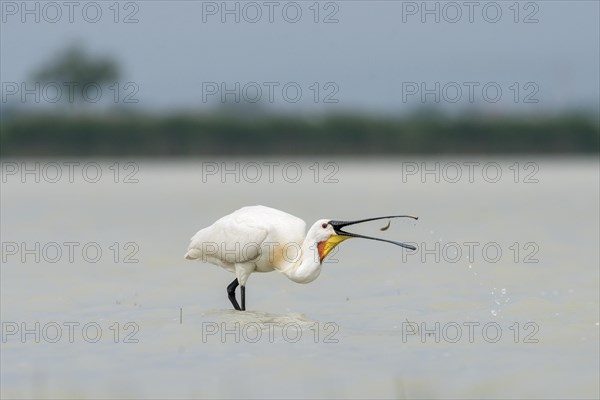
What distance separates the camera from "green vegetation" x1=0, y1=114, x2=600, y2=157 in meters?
59.4

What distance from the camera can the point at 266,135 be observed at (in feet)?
197

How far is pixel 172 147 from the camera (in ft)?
200

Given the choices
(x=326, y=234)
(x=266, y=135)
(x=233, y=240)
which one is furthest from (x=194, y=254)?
(x=266, y=135)

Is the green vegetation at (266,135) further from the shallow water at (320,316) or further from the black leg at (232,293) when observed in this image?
the black leg at (232,293)

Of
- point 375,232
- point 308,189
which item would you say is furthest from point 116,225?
point 308,189

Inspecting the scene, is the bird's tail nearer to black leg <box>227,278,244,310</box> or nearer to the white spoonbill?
the white spoonbill

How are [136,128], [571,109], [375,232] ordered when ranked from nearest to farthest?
[375,232], [136,128], [571,109]

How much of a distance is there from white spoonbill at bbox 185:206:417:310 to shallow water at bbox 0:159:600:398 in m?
0.42

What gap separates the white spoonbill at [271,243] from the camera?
11375mm

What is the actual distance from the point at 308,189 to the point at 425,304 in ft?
88.4

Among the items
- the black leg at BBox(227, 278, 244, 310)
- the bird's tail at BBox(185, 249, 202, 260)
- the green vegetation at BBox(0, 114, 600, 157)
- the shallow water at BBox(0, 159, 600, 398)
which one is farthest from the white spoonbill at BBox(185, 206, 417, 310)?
the green vegetation at BBox(0, 114, 600, 157)

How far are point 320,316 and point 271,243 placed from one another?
0.75 m

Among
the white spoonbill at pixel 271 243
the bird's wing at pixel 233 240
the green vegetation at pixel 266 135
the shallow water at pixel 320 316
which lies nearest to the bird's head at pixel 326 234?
the white spoonbill at pixel 271 243

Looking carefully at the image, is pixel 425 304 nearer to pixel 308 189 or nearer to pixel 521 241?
pixel 521 241
